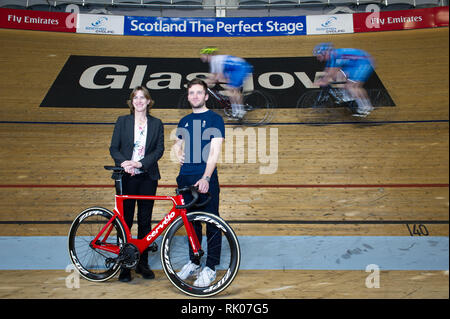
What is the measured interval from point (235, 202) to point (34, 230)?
1.93 meters

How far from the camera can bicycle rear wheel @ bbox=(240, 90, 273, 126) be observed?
5508 mm

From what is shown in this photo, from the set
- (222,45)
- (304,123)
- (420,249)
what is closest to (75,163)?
(304,123)

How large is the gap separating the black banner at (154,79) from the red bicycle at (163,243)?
155 inches

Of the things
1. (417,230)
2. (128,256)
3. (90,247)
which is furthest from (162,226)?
(417,230)

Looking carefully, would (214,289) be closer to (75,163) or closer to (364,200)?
(364,200)

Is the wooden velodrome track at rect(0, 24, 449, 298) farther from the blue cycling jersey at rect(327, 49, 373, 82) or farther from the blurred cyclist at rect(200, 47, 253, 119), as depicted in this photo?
the blurred cyclist at rect(200, 47, 253, 119)

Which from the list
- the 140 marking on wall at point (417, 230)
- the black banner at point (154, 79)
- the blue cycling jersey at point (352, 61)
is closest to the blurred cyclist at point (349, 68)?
the blue cycling jersey at point (352, 61)

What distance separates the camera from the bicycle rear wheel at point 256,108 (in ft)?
18.1

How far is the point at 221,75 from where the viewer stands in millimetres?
5219

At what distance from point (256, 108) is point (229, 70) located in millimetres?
1036

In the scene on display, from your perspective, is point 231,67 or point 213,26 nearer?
point 231,67

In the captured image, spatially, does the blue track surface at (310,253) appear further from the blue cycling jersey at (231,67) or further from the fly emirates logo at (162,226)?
the blue cycling jersey at (231,67)

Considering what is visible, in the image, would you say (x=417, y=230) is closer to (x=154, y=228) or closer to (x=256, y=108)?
(x=154, y=228)

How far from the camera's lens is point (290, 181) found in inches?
158
